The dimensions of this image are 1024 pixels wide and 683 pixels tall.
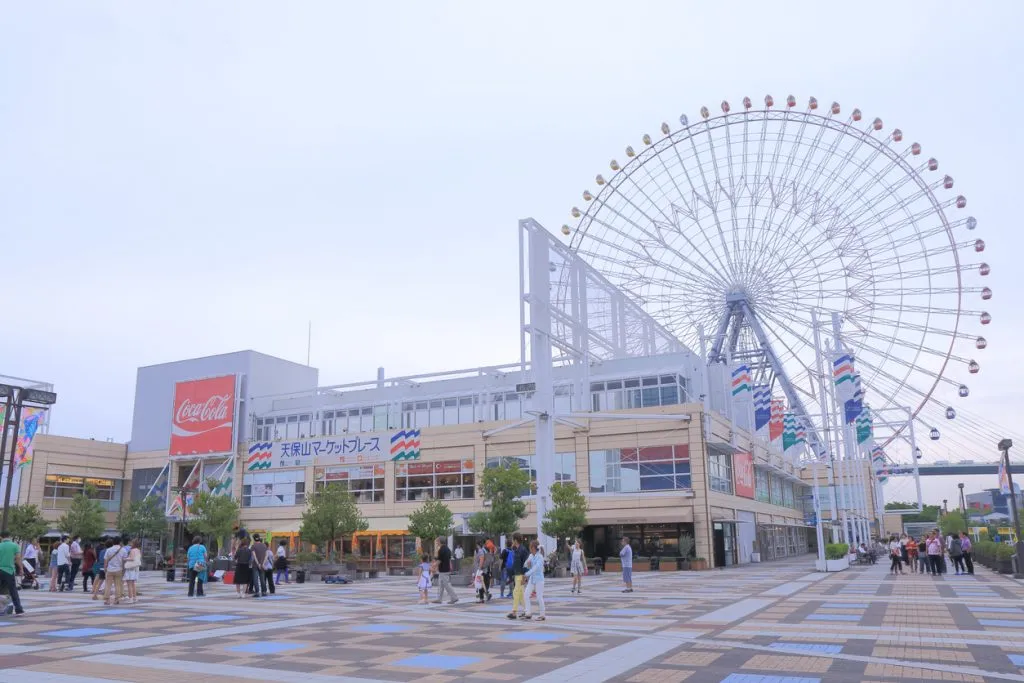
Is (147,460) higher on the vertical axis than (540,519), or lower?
higher

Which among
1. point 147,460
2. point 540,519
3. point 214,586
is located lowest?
point 214,586

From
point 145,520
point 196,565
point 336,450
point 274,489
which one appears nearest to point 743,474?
point 336,450

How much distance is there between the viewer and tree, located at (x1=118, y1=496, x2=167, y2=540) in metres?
50.2

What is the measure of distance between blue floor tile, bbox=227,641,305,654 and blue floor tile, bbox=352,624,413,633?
2142mm

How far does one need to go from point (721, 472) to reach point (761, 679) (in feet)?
124

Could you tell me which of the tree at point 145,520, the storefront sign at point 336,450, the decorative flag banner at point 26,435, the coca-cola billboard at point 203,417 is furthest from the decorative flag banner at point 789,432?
the tree at point 145,520

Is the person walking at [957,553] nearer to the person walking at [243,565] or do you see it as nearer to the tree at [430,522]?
the tree at [430,522]

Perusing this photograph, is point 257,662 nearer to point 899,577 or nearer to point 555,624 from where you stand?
point 555,624

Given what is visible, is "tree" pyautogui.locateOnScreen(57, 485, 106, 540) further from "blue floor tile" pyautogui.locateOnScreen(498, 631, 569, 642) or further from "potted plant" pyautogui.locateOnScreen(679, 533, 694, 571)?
"blue floor tile" pyautogui.locateOnScreen(498, 631, 569, 642)

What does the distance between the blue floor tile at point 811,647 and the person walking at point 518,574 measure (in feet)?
19.7

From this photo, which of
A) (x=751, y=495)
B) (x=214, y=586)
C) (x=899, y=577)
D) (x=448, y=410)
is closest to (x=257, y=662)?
(x=214, y=586)

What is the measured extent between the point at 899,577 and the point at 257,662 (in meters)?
26.3

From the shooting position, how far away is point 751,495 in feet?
172

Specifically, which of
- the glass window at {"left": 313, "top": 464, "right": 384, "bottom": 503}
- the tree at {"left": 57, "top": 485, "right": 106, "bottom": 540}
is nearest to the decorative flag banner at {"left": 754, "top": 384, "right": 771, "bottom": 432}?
the glass window at {"left": 313, "top": 464, "right": 384, "bottom": 503}
